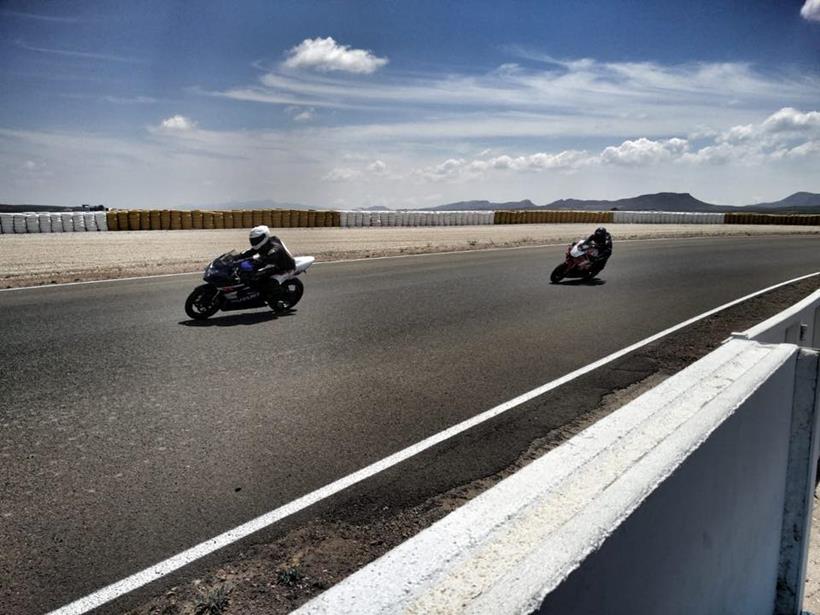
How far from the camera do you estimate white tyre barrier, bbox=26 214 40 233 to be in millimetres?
28781

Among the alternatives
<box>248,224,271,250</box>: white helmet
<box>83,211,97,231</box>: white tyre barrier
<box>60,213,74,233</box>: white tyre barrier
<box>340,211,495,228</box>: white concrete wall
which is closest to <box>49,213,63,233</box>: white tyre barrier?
<box>60,213,74,233</box>: white tyre barrier

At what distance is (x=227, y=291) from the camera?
1022cm

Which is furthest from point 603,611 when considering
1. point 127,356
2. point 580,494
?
point 127,356

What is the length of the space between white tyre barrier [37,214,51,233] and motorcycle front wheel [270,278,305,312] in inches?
916

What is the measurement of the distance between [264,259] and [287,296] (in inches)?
34.8

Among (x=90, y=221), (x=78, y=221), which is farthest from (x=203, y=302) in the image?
(x=90, y=221)

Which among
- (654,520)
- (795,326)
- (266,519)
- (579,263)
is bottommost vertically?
(266,519)

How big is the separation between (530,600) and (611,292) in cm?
1324

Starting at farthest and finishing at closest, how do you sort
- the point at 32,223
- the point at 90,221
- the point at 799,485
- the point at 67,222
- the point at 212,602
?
the point at 90,221
the point at 67,222
the point at 32,223
the point at 799,485
the point at 212,602

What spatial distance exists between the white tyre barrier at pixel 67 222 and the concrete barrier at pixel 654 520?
3135cm

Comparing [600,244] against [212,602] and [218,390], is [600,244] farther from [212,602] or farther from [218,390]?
[212,602]

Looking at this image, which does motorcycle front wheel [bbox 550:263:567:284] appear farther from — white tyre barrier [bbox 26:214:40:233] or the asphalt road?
white tyre barrier [bbox 26:214:40:233]

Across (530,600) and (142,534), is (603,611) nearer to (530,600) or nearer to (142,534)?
(530,600)

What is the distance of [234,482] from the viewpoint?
176 inches
